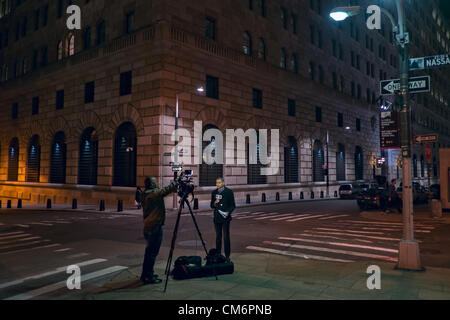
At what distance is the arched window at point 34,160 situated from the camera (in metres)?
35.3

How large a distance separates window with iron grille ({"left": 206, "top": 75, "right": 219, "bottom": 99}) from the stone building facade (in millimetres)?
128

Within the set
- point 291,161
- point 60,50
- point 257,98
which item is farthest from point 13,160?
point 291,161

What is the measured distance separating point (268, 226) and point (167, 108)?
42.8 ft

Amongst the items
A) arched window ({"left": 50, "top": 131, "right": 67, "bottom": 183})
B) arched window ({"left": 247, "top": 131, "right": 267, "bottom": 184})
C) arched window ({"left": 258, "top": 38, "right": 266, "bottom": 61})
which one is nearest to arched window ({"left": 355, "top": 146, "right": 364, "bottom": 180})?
arched window ({"left": 247, "top": 131, "right": 267, "bottom": 184})

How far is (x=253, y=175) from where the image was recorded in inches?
1261

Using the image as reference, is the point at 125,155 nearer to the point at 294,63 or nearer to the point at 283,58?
the point at 283,58

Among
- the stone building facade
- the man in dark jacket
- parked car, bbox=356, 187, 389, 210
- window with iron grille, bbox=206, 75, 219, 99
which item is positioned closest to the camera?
the man in dark jacket

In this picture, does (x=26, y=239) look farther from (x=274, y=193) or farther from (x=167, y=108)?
(x=274, y=193)

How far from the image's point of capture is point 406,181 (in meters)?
8.26

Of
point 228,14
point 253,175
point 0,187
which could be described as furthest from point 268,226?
point 0,187

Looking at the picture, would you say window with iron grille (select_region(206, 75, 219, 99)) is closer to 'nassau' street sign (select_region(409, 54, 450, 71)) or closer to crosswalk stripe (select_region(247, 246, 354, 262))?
crosswalk stripe (select_region(247, 246, 354, 262))

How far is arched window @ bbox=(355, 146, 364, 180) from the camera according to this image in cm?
4772

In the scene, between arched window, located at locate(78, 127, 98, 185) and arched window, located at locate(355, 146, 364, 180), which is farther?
arched window, located at locate(355, 146, 364, 180)
